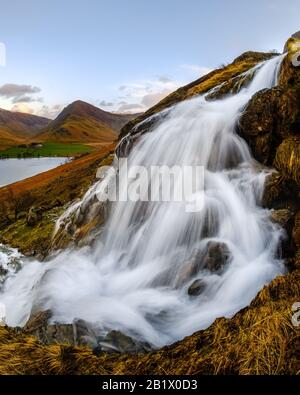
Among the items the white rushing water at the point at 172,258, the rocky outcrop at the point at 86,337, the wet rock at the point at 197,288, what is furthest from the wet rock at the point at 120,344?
the wet rock at the point at 197,288

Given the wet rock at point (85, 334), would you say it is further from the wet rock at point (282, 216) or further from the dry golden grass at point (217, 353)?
the wet rock at point (282, 216)

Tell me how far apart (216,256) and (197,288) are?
32.0 inches

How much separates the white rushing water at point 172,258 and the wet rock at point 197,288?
0.08 metres

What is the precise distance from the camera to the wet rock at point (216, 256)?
716cm

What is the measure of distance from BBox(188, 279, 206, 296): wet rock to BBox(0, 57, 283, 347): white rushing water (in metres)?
0.08

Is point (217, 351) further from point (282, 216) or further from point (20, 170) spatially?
point (20, 170)

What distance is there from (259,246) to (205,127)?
4.68 metres

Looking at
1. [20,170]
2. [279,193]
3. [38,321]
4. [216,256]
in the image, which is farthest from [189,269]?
[20,170]

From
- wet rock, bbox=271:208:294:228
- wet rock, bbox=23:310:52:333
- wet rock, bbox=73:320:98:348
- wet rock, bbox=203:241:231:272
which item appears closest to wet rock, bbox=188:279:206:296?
wet rock, bbox=203:241:231:272

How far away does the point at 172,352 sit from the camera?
15.0 feet

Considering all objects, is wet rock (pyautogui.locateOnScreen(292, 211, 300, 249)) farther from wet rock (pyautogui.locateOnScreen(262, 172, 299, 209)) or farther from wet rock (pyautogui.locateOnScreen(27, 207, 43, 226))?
wet rock (pyautogui.locateOnScreen(27, 207, 43, 226))

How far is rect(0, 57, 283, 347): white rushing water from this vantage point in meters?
6.53

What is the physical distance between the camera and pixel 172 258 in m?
8.02

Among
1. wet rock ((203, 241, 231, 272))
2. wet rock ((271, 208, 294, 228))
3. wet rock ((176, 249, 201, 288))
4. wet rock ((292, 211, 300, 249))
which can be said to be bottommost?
wet rock ((176, 249, 201, 288))
